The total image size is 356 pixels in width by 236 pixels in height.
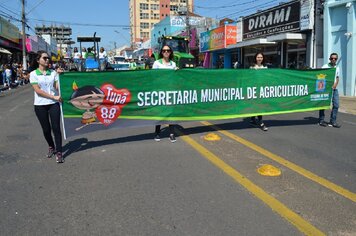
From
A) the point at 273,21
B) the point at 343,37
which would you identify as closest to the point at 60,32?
the point at 273,21

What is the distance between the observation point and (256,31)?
25.9 m

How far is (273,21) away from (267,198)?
68.4 feet

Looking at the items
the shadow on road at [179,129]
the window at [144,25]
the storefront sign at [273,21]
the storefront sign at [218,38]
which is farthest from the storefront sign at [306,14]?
the window at [144,25]

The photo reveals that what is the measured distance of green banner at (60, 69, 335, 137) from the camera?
265 inches

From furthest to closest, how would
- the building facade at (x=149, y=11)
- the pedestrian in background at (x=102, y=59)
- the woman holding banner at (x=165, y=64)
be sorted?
1. the building facade at (x=149, y=11)
2. the pedestrian in background at (x=102, y=59)
3. the woman holding banner at (x=165, y=64)

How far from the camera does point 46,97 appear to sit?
592 centimetres

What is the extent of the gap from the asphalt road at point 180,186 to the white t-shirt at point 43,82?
3.35 ft

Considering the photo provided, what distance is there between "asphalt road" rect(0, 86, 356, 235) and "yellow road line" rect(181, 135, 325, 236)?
11mm

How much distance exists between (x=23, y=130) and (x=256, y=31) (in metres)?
20.2

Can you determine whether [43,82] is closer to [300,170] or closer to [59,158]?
[59,158]

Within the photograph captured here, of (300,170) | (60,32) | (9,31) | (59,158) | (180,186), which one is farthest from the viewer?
(60,32)

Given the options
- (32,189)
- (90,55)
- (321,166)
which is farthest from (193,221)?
(90,55)

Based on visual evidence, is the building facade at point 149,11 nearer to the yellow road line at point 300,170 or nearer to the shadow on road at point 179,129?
the shadow on road at point 179,129

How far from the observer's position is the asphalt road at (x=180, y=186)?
3752mm
